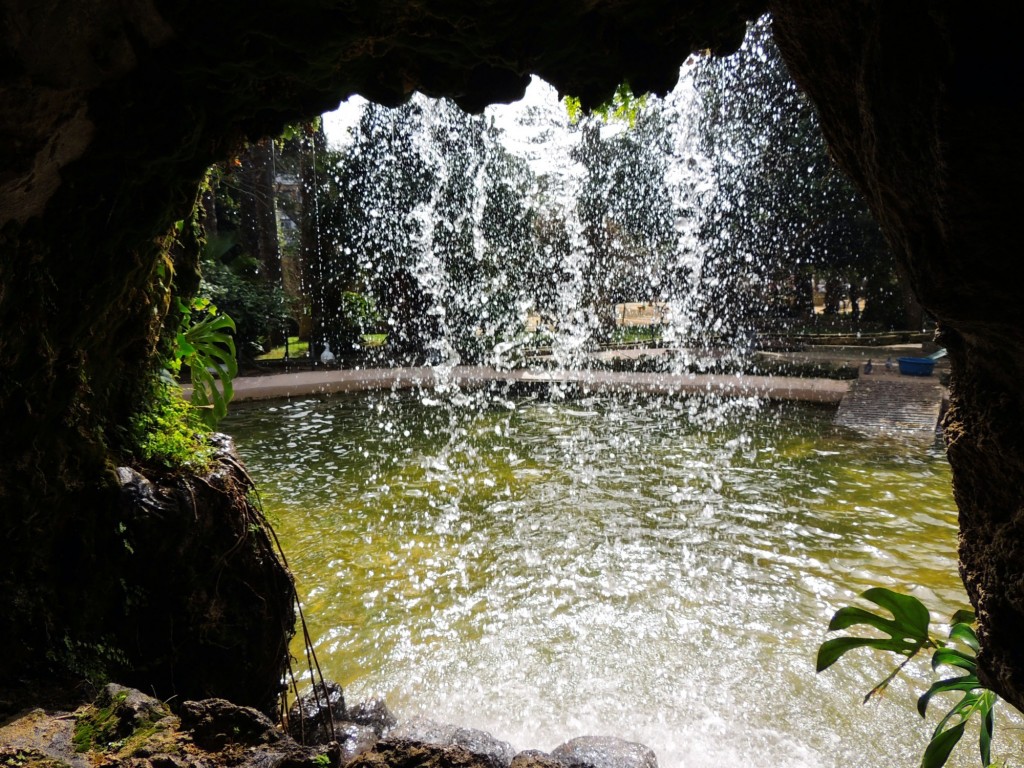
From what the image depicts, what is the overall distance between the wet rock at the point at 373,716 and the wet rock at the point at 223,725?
129 cm

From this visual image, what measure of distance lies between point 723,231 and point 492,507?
1782cm

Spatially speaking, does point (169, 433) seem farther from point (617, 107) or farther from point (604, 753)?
point (617, 107)

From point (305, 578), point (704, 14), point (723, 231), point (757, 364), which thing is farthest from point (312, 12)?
point (723, 231)

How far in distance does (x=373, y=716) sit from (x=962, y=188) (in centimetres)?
354

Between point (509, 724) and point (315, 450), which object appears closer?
point (509, 724)

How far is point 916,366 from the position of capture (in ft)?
36.9

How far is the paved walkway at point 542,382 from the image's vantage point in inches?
438

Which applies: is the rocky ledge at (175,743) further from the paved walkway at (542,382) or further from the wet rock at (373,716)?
the paved walkway at (542,382)

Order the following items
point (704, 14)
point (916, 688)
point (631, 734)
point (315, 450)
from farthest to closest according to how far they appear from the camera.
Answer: point (315, 450)
point (916, 688)
point (631, 734)
point (704, 14)

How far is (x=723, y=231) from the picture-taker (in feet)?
68.5

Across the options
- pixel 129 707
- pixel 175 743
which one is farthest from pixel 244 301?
pixel 175 743

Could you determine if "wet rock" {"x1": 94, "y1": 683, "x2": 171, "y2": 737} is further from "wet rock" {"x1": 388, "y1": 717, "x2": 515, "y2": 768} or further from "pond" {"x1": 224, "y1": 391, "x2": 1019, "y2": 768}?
"pond" {"x1": 224, "y1": 391, "x2": 1019, "y2": 768}

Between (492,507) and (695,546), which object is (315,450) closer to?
(492,507)

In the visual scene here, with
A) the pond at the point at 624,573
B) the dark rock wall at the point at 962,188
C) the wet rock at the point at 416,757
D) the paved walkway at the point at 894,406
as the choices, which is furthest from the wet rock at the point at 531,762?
the paved walkway at the point at 894,406
